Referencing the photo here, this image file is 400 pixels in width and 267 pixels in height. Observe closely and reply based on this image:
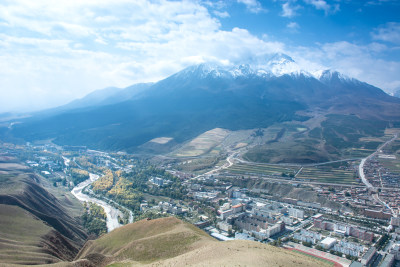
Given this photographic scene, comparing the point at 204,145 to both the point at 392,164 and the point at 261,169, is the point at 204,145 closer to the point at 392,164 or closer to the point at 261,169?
the point at 261,169

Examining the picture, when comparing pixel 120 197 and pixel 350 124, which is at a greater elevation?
pixel 350 124

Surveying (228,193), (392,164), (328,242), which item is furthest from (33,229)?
(392,164)

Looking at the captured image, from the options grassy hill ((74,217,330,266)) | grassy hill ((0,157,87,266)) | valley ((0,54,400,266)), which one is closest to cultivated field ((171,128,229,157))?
valley ((0,54,400,266))

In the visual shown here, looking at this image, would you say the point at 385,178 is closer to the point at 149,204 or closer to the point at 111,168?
the point at 149,204

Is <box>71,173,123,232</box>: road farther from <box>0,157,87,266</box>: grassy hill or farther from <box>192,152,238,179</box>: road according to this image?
<box>192,152,238,179</box>: road

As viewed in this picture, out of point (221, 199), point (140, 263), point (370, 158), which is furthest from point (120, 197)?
point (370, 158)

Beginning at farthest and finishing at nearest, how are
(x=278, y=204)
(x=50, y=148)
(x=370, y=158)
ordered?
(x=50, y=148), (x=370, y=158), (x=278, y=204)

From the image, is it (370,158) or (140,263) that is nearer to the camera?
(140,263)

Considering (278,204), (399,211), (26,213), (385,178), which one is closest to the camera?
Result: (26,213)
